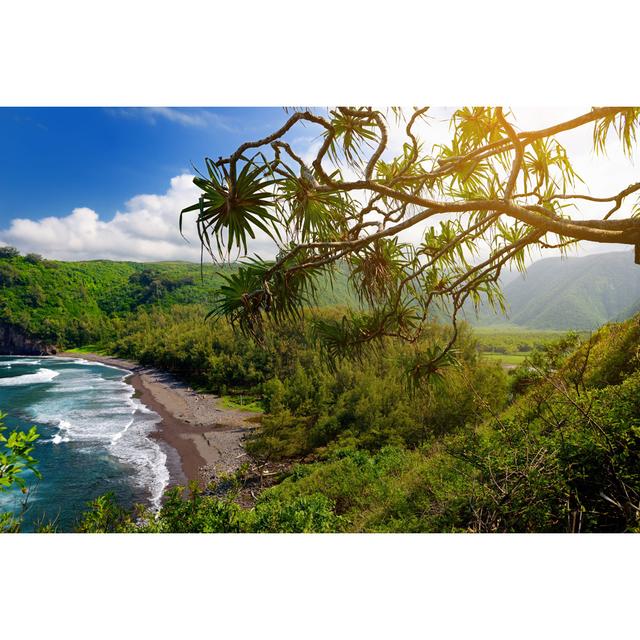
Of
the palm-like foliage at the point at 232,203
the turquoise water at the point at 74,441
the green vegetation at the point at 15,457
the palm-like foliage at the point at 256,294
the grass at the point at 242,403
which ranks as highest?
the palm-like foliage at the point at 232,203

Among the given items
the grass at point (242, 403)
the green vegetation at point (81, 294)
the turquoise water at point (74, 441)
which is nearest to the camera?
the green vegetation at point (81, 294)

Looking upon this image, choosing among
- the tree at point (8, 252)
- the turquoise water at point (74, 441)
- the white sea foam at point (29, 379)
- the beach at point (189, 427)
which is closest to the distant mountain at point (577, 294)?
the tree at point (8, 252)

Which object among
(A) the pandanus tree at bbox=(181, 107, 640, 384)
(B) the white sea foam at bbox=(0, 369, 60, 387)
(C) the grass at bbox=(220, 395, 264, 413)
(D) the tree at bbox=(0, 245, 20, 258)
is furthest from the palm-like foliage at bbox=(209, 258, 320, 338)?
(C) the grass at bbox=(220, 395, 264, 413)

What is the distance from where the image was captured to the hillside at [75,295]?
146 inches

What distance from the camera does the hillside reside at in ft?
12.2

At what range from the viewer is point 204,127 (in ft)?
8.05

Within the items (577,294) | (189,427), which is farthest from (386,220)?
(189,427)

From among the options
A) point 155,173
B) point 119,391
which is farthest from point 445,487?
point 119,391

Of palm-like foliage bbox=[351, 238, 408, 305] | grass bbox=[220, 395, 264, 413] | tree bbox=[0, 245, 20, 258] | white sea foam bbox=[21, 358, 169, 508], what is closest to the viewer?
palm-like foliage bbox=[351, 238, 408, 305]

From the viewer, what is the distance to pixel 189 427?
938 centimetres

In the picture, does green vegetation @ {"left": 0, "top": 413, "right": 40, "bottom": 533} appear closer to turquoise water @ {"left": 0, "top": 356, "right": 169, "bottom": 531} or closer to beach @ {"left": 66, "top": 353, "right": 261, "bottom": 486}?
turquoise water @ {"left": 0, "top": 356, "right": 169, "bottom": 531}

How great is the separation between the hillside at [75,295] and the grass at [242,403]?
19.6 feet

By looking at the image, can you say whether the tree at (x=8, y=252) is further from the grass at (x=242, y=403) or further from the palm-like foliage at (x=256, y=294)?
the grass at (x=242, y=403)

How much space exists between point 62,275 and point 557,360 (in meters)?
6.32
